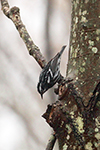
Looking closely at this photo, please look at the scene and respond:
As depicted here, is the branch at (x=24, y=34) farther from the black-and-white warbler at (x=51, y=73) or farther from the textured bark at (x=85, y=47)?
the black-and-white warbler at (x=51, y=73)

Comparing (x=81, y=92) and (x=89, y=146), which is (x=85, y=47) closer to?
(x=81, y=92)

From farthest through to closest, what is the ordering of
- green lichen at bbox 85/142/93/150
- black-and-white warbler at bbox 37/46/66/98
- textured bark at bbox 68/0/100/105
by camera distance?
black-and-white warbler at bbox 37/46/66/98 < textured bark at bbox 68/0/100/105 < green lichen at bbox 85/142/93/150

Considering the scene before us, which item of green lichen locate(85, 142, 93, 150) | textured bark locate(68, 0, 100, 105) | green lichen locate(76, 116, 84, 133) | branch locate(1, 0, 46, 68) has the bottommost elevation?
green lichen locate(85, 142, 93, 150)

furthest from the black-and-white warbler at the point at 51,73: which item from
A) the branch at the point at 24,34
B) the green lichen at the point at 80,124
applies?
the green lichen at the point at 80,124

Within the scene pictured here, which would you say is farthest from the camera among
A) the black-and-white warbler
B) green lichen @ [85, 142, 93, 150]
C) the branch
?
the black-and-white warbler

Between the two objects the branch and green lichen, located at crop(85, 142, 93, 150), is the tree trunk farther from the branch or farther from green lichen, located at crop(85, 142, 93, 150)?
the branch

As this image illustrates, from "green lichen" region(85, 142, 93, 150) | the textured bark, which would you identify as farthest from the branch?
"green lichen" region(85, 142, 93, 150)

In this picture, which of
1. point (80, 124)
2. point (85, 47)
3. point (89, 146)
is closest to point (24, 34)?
point (85, 47)
